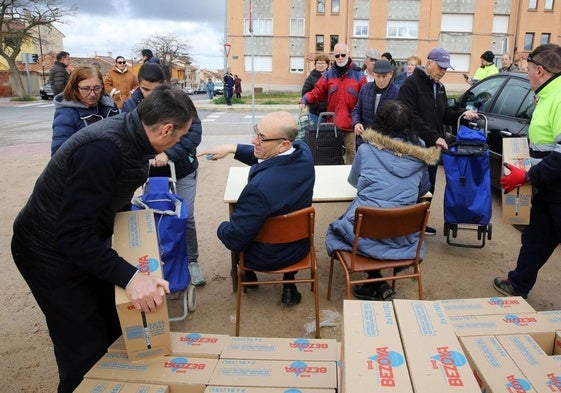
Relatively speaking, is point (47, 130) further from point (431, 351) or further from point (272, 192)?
point (431, 351)

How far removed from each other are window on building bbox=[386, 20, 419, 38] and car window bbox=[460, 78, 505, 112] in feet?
101

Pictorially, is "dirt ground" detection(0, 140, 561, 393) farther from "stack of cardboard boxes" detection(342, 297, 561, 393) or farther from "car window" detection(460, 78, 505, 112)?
"car window" detection(460, 78, 505, 112)

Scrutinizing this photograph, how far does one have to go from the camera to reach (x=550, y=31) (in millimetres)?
33938

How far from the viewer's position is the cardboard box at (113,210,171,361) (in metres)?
1.71

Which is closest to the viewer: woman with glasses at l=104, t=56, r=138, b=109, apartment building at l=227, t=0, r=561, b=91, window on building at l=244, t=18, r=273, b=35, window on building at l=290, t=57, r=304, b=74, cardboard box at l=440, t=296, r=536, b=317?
cardboard box at l=440, t=296, r=536, b=317

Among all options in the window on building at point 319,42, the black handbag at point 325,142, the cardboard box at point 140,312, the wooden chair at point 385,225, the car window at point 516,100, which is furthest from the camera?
the window on building at point 319,42

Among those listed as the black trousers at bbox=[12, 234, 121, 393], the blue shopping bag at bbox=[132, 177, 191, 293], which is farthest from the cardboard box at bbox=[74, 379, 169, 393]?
the blue shopping bag at bbox=[132, 177, 191, 293]

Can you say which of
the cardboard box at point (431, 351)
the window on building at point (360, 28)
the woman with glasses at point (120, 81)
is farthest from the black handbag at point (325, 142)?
the window on building at point (360, 28)

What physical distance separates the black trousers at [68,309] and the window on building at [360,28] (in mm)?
36041

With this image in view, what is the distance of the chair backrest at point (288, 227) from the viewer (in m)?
2.61

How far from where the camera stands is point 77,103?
3.13 m

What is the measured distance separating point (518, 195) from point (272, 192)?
170 centimetres

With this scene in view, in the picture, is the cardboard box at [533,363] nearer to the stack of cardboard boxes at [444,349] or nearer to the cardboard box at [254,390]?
the stack of cardboard boxes at [444,349]

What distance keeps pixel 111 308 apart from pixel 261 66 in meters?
36.7
